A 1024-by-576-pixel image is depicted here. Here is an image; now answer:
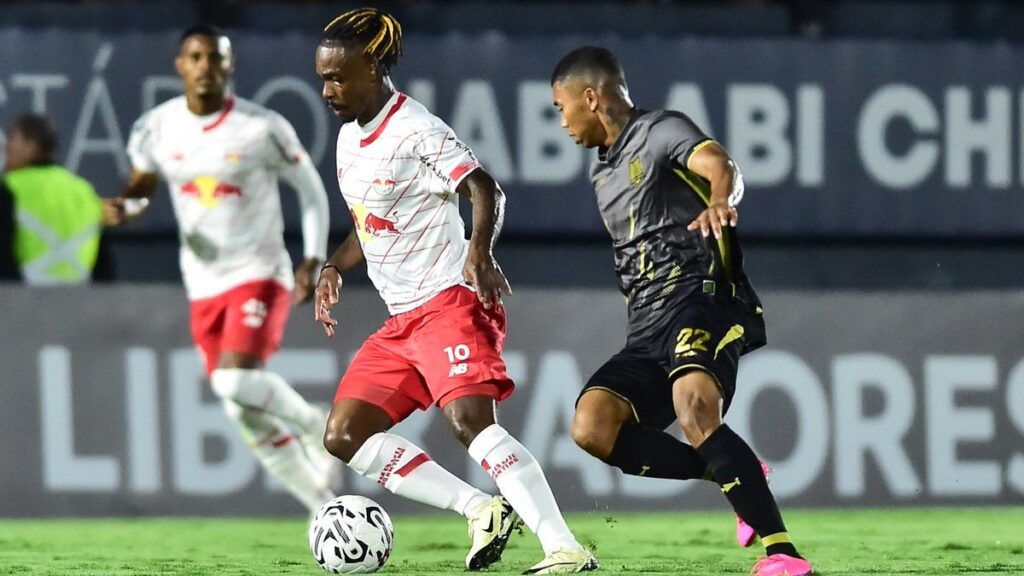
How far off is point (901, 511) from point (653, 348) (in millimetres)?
3068

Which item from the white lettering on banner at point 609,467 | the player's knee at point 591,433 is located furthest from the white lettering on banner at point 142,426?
the player's knee at point 591,433

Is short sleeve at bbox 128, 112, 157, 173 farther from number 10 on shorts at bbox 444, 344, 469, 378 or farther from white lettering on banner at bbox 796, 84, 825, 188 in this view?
white lettering on banner at bbox 796, 84, 825, 188

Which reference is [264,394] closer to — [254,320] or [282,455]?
[282,455]

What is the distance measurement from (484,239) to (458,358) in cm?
43

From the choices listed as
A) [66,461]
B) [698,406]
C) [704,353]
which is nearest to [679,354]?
[704,353]

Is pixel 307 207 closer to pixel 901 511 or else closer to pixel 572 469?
pixel 572 469

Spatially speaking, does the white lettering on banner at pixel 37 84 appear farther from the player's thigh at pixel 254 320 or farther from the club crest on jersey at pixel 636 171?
the club crest on jersey at pixel 636 171

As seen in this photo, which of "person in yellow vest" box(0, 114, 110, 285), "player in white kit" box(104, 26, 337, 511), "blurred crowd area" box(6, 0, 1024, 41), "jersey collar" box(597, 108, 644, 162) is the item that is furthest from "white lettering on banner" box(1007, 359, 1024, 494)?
"person in yellow vest" box(0, 114, 110, 285)

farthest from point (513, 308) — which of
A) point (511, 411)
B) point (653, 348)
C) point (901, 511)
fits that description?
point (653, 348)

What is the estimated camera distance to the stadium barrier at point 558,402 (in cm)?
807

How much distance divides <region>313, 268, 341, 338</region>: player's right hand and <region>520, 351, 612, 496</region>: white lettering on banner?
2752mm

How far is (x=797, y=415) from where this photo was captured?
8.30m

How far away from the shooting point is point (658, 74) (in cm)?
1035

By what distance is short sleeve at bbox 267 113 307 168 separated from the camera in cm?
796
